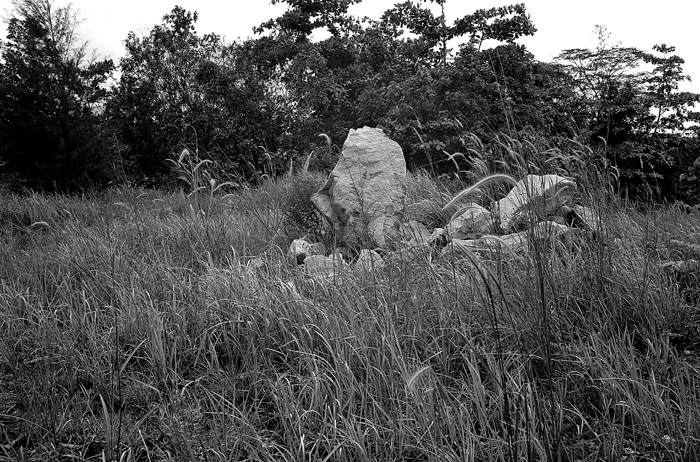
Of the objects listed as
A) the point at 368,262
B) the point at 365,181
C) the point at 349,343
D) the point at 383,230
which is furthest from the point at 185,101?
the point at 349,343

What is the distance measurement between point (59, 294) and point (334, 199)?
2479mm

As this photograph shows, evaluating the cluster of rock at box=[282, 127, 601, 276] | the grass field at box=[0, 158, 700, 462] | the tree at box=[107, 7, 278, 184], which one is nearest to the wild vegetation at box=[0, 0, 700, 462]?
the grass field at box=[0, 158, 700, 462]

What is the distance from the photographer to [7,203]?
9227 mm

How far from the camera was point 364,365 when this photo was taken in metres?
2.61

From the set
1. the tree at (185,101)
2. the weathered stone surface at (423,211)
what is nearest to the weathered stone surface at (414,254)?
the weathered stone surface at (423,211)

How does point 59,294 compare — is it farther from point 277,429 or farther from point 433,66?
point 433,66

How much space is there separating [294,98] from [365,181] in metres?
8.83

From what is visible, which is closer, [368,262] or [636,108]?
[368,262]

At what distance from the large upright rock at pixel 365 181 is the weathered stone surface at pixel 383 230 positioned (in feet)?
0.45

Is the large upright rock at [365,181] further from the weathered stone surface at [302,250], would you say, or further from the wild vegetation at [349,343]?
the weathered stone surface at [302,250]

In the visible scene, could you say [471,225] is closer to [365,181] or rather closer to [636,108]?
[365,181]

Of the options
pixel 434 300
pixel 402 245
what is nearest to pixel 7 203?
pixel 402 245

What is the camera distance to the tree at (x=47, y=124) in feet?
36.6

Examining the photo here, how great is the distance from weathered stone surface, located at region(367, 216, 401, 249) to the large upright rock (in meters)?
0.14
